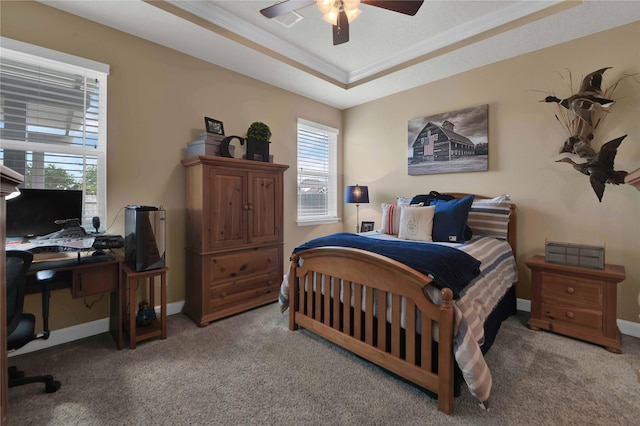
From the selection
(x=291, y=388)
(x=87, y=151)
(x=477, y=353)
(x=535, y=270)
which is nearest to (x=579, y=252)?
(x=535, y=270)

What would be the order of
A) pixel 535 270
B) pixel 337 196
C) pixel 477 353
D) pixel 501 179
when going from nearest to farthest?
pixel 477 353 < pixel 535 270 < pixel 501 179 < pixel 337 196

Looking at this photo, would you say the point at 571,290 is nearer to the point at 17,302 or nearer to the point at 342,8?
the point at 342,8

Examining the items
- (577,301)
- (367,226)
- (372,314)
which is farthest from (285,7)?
(577,301)

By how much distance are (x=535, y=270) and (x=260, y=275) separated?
98.7 inches

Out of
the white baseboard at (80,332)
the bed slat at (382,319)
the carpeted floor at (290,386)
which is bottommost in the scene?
the carpeted floor at (290,386)

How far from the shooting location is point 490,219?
9.06 feet

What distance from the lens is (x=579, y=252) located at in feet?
7.39

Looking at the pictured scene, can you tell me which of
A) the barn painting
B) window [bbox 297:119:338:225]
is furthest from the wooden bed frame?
the barn painting

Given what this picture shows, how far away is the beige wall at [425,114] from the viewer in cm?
235

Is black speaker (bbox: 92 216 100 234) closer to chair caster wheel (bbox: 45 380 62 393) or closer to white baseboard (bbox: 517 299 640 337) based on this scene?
chair caster wheel (bbox: 45 380 62 393)

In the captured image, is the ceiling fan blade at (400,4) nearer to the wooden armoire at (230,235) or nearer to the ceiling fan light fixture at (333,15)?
the ceiling fan light fixture at (333,15)

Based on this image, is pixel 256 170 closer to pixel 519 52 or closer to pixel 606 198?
pixel 519 52

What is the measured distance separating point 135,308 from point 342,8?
8.60 feet

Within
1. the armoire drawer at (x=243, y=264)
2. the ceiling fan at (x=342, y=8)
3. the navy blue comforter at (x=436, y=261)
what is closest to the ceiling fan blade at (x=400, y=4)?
the ceiling fan at (x=342, y=8)
